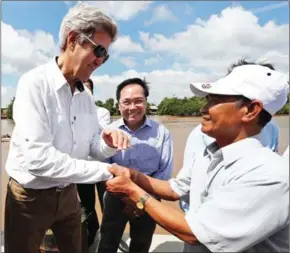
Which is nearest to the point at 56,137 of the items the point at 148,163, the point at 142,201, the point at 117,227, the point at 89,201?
the point at 142,201

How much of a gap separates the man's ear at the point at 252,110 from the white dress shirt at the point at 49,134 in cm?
69

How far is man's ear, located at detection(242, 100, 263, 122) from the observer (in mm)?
1199

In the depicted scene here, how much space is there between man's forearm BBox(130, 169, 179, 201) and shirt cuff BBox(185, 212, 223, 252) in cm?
49

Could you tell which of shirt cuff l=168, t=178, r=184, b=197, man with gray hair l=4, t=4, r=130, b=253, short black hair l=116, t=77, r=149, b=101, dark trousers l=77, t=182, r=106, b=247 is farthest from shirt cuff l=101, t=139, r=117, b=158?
dark trousers l=77, t=182, r=106, b=247

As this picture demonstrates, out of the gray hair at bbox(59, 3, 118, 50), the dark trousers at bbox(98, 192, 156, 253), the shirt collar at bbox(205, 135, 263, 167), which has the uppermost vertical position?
the gray hair at bbox(59, 3, 118, 50)

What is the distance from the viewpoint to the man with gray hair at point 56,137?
4.88 ft

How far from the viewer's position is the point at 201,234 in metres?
1.12

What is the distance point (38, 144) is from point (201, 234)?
2.57 feet

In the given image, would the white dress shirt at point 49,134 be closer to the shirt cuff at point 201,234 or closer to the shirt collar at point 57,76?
the shirt collar at point 57,76

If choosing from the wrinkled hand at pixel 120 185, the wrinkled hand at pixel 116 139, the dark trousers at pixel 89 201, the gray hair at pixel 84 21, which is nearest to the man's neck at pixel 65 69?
the gray hair at pixel 84 21

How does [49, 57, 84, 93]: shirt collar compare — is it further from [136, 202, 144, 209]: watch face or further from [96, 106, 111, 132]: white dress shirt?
[96, 106, 111, 132]: white dress shirt

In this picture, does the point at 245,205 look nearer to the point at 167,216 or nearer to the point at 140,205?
the point at 167,216

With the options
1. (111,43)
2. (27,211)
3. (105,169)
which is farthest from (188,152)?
(27,211)

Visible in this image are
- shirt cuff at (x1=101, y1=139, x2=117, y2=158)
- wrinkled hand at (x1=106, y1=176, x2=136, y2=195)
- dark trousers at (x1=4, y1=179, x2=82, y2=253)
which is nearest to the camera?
wrinkled hand at (x1=106, y1=176, x2=136, y2=195)
